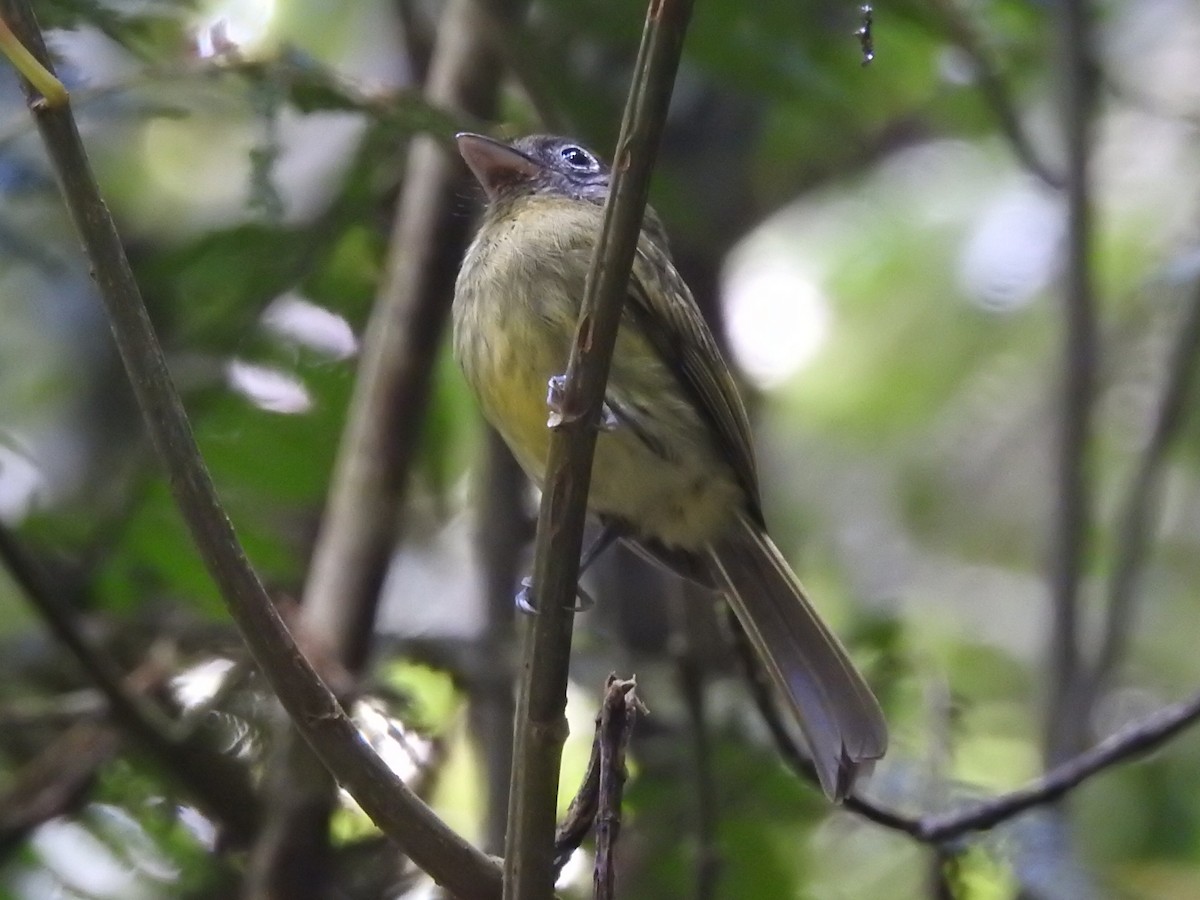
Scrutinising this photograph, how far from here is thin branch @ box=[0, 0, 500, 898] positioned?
182 cm

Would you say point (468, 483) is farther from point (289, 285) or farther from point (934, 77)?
point (934, 77)

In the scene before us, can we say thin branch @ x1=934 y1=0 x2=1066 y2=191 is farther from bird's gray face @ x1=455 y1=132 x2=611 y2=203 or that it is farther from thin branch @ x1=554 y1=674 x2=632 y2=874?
thin branch @ x1=554 y1=674 x2=632 y2=874

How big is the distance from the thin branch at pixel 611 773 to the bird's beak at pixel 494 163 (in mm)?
1646

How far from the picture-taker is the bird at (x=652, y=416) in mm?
3066

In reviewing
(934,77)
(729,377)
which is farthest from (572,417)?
(934,77)

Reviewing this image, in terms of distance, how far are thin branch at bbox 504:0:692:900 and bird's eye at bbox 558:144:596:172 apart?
1.90 m

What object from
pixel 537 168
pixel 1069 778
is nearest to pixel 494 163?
pixel 537 168

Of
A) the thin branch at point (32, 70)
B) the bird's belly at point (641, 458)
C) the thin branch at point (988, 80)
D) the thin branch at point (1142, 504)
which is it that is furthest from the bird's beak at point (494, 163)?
the thin branch at point (32, 70)

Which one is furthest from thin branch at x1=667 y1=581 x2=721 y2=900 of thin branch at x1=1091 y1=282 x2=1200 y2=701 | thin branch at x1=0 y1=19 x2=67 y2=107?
thin branch at x1=0 y1=19 x2=67 y2=107

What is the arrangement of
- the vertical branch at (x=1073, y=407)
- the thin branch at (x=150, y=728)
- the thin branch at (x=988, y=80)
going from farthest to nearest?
the thin branch at (x=988, y=80) → the vertical branch at (x=1073, y=407) → the thin branch at (x=150, y=728)

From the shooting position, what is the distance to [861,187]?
5449 mm

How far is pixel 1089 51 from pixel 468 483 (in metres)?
2.04

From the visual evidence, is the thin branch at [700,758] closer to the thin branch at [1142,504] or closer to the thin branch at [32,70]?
the thin branch at [1142,504]

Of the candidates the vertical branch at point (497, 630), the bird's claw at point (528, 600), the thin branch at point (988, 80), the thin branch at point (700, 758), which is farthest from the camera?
the thin branch at point (988, 80)
